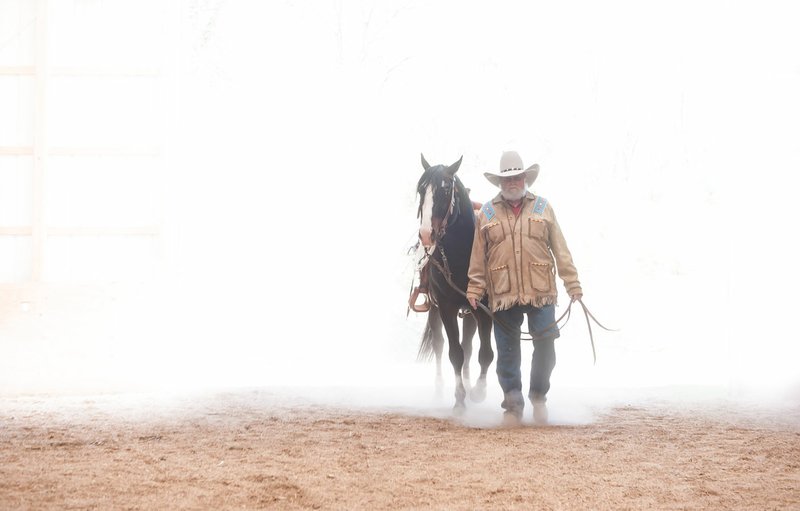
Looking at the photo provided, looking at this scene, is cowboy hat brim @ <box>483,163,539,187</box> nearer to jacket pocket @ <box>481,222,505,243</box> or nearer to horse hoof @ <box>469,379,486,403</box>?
jacket pocket @ <box>481,222,505,243</box>

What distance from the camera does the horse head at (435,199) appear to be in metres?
4.60

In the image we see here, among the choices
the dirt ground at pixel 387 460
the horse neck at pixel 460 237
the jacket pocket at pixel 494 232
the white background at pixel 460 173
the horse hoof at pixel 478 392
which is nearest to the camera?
the dirt ground at pixel 387 460

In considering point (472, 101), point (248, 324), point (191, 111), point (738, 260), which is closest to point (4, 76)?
point (248, 324)

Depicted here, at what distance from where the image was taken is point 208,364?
8.24 metres

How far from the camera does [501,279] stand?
4.53 metres

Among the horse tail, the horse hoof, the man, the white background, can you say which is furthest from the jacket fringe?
the white background

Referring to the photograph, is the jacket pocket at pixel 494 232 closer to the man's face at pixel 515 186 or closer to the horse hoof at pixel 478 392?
the man's face at pixel 515 186

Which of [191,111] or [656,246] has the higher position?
[191,111]

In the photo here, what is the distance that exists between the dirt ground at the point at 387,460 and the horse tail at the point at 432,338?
47.9 inches

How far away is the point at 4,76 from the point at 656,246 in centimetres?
1145

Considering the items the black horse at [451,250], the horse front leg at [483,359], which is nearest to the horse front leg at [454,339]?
the black horse at [451,250]

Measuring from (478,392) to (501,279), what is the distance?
117cm

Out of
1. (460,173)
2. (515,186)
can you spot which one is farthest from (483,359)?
(460,173)

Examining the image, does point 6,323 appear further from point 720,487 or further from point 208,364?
point 720,487
